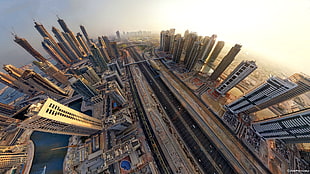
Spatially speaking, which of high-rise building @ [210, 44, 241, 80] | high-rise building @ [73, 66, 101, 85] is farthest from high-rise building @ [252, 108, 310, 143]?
high-rise building @ [73, 66, 101, 85]

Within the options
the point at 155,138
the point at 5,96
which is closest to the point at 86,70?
the point at 155,138

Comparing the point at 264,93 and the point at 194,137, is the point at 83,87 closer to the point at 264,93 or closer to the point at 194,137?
the point at 194,137

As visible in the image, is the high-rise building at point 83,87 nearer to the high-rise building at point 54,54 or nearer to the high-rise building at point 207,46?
the high-rise building at point 54,54

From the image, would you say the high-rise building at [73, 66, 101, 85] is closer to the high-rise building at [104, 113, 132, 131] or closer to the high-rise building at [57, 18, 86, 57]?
the high-rise building at [104, 113, 132, 131]

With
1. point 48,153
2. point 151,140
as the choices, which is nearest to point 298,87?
point 151,140

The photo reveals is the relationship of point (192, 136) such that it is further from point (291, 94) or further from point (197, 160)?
Answer: point (291, 94)

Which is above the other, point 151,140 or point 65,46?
point 65,46
